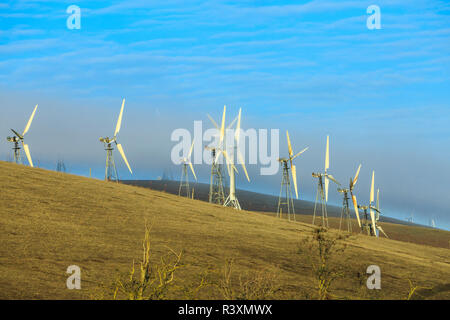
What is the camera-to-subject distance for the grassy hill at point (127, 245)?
1884cm

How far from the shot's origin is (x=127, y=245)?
2395 centimetres

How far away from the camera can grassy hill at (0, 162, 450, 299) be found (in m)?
18.8

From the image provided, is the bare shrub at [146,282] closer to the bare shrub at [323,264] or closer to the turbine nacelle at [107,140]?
the bare shrub at [323,264]

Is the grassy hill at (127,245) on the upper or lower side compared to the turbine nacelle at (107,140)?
lower

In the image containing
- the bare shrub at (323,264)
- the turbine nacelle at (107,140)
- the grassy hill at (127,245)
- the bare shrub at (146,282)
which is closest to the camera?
the bare shrub at (146,282)

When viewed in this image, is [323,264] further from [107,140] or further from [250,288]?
[107,140]

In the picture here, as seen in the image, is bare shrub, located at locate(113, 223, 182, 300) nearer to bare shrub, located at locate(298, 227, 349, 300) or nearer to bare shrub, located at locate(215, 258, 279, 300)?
Result: bare shrub, located at locate(215, 258, 279, 300)

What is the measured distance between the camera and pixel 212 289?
1842 centimetres

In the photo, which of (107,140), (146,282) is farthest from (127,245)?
(107,140)

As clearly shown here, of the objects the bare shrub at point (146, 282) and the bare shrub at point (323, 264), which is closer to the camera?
the bare shrub at point (146, 282)

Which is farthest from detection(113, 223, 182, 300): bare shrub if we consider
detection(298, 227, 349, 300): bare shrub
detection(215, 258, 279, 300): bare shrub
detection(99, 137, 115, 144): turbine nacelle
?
detection(99, 137, 115, 144): turbine nacelle

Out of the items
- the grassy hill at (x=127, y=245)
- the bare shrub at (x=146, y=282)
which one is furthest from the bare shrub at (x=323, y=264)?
the bare shrub at (x=146, y=282)

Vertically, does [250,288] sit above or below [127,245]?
above
